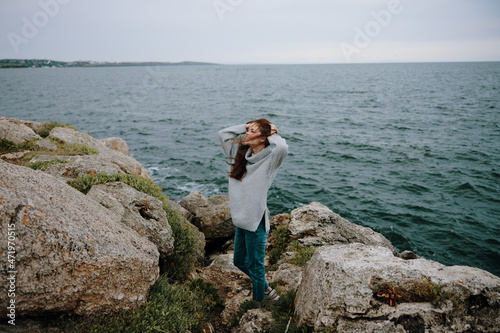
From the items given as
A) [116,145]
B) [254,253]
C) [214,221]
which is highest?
[254,253]

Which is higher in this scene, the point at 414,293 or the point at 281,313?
the point at 414,293

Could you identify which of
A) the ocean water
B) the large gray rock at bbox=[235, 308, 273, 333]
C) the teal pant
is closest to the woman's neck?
the teal pant

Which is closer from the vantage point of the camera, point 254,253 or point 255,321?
point 255,321

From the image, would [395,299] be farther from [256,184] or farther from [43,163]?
[43,163]

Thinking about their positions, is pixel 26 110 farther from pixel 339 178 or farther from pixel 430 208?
pixel 430 208

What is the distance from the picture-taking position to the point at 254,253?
4809mm

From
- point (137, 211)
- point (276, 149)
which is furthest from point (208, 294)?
point (276, 149)

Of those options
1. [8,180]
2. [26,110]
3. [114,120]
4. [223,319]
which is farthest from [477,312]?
[26,110]

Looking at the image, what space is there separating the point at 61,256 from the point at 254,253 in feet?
9.00

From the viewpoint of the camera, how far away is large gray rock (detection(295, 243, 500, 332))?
11.8 feet

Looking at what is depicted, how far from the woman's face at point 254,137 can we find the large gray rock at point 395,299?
2087 millimetres

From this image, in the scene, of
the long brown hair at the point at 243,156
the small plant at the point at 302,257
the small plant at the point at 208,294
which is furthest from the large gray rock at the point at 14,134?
the small plant at the point at 302,257

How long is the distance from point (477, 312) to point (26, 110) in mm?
54709

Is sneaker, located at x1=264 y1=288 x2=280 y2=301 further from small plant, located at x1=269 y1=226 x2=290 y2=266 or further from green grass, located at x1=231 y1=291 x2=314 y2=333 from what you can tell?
small plant, located at x1=269 y1=226 x2=290 y2=266
